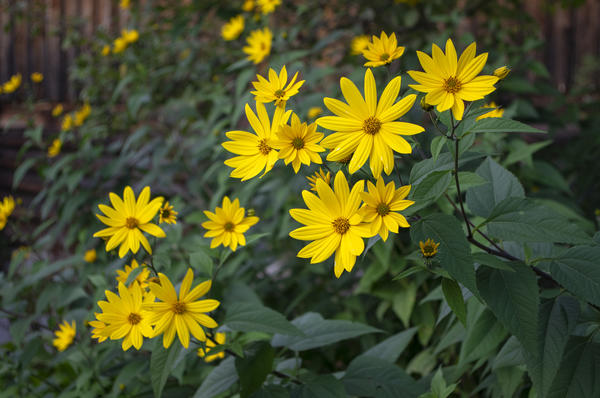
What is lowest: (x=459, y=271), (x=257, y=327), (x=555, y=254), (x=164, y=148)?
(x=164, y=148)

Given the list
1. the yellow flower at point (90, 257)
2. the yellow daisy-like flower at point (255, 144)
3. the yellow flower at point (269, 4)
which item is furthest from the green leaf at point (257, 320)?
the yellow flower at point (269, 4)

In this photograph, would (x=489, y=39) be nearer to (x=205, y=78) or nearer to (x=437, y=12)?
(x=437, y=12)

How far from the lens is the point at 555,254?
0.95 m

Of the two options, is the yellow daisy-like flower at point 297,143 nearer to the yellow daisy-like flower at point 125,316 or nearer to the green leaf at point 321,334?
the yellow daisy-like flower at point 125,316

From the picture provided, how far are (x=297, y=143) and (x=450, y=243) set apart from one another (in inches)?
10.1

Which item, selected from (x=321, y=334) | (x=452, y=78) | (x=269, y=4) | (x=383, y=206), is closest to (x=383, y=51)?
(x=452, y=78)

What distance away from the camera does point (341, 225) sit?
739mm

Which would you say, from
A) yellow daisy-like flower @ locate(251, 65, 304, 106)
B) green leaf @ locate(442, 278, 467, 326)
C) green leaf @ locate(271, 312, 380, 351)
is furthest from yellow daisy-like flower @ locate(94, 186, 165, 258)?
green leaf @ locate(442, 278, 467, 326)

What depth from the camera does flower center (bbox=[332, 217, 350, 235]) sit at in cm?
74

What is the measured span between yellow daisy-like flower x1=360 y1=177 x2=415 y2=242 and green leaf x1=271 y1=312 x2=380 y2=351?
532 mm

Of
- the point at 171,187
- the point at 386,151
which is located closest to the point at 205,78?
the point at 171,187

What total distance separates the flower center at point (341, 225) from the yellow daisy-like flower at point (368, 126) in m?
0.09

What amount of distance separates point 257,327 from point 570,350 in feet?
1.84

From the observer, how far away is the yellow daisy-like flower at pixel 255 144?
78 centimetres
